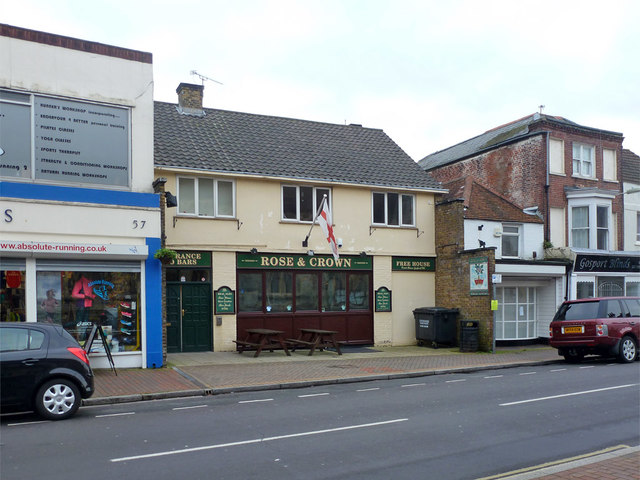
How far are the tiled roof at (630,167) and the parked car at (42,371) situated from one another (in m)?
23.9

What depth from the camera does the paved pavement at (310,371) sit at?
6809mm

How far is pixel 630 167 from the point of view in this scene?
27.3m

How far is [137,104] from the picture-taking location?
48.5 ft

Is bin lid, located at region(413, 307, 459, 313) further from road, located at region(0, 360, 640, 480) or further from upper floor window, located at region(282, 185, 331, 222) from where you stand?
road, located at region(0, 360, 640, 480)

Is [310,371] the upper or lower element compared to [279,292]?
lower

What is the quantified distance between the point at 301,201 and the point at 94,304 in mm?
7887

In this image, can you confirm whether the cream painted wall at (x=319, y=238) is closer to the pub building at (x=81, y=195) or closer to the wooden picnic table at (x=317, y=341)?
the wooden picnic table at (x=317, y=341)

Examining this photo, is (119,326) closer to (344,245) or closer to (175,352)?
(175,352)

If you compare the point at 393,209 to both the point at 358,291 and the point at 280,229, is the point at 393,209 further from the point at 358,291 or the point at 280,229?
the point at 280,229

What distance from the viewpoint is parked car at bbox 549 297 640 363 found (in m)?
16.4

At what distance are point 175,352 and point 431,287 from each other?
9251 mm

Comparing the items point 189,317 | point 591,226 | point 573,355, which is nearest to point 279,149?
point 189,317

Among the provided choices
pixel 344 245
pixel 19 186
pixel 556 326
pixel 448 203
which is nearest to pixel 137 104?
pixel 19 186

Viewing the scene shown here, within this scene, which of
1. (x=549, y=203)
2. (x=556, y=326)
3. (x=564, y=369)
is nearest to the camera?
(x=564, y=369)
